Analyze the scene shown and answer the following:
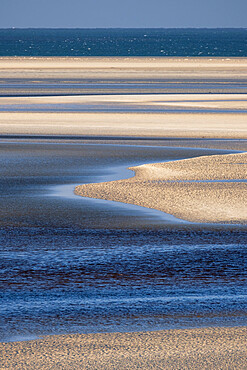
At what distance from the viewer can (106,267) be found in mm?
7160

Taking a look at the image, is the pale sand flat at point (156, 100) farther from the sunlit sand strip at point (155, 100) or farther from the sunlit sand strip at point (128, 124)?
the sunlit sand strip at point (128, 124)

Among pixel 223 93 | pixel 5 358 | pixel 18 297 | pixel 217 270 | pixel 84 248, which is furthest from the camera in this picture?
pixel 223 93

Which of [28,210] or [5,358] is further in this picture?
[28,210]

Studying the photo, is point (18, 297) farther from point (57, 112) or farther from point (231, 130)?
point (57, 112)

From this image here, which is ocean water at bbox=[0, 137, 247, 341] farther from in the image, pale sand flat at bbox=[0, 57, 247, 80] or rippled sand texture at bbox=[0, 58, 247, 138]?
pale sand flat at bbox=[0, 57, 247, 80]

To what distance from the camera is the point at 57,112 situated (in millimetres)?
24422

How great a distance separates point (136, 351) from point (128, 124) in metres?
16.1

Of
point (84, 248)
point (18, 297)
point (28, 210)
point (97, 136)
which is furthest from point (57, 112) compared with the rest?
point (18, 297)

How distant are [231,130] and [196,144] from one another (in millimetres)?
2804

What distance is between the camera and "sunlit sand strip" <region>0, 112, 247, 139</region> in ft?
62.9

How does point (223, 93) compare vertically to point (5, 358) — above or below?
below

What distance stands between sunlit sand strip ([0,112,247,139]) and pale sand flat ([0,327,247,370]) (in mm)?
Answer: 13266

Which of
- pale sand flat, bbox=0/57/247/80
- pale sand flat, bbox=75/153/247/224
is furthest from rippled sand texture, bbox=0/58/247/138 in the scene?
pale sand flat, bbox=0/57/247/80

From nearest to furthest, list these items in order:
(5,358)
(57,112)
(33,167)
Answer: (5,358), (33,167), (57,112)
